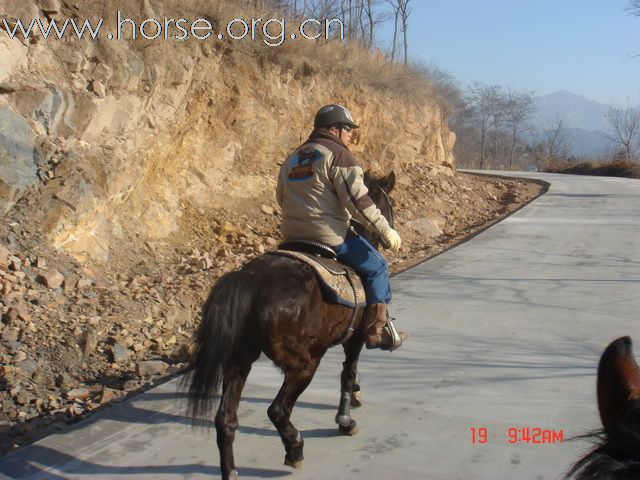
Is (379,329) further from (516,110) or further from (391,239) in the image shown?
(516,110)

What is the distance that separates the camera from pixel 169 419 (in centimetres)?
490

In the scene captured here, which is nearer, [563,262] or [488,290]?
[488,290]

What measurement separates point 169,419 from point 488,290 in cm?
552

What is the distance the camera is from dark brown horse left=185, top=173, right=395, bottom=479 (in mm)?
3939

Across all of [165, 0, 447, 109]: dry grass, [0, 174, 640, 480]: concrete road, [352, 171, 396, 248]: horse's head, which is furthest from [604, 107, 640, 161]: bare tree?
[352, 171, 396, 248]: horse's head

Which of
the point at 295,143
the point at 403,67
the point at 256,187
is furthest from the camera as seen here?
the point at 403,67

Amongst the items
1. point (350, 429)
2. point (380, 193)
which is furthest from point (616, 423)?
point (380, 193)

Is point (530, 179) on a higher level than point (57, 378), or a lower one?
higher

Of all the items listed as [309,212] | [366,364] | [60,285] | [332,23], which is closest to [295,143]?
[332,23]

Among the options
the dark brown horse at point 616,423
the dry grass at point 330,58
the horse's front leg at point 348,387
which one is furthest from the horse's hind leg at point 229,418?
the dry grass at point 330,58

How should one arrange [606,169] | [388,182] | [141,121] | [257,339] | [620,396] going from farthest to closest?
[606,169] < [141,121] < [388,182] < [257,339] < [620,396]

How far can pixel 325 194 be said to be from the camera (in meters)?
4.56

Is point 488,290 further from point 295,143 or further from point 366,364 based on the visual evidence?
point 295,143
